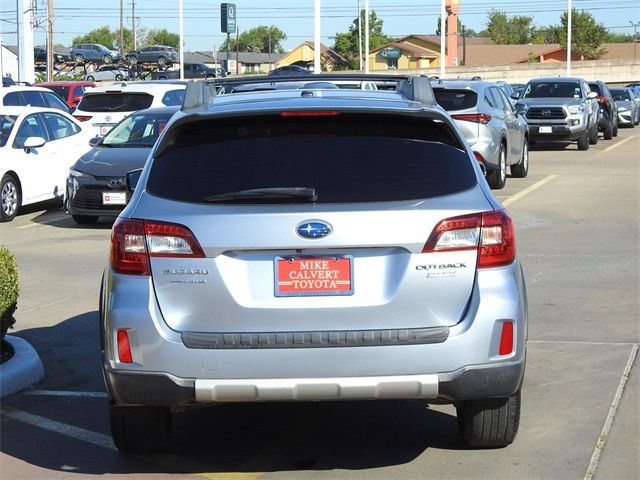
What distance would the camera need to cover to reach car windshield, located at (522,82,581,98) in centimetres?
2928

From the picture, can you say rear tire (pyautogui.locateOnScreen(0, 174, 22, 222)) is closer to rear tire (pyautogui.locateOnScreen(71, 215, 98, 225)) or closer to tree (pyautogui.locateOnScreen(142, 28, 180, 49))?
rear tire (pyautogui.locateOnScreen(71, 215, 98, 225))

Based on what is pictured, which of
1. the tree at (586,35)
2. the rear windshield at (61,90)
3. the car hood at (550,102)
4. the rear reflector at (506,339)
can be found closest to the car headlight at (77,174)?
the rear reflector at (506,339)

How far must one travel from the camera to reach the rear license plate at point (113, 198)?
15009 millimetres

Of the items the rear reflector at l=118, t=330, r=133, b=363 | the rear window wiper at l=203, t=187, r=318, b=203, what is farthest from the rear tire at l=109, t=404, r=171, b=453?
the rear window wiper at l=203, t=187, r=318, b=203

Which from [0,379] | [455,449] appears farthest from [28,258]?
[455,449]

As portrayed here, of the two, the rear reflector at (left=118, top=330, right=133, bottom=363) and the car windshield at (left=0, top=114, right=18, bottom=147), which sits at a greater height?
the car windshield at (left=0, top=114, right=18, bottom=147)

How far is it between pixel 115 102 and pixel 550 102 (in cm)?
1141

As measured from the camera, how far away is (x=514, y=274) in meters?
5.15

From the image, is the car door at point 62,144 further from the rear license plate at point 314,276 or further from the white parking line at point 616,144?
the white parking line at point 616,144

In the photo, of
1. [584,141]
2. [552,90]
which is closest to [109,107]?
[552,90]

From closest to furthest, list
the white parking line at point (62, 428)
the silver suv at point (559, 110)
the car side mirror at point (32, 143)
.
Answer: the white parking line at point (62, 428) < the car side mirror at point (32, 143) < the silver suv at point (559, 110)

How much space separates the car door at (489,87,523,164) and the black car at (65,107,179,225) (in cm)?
668

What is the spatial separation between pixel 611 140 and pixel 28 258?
2500cm

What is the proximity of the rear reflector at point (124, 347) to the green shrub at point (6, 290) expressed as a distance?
2387 mm
